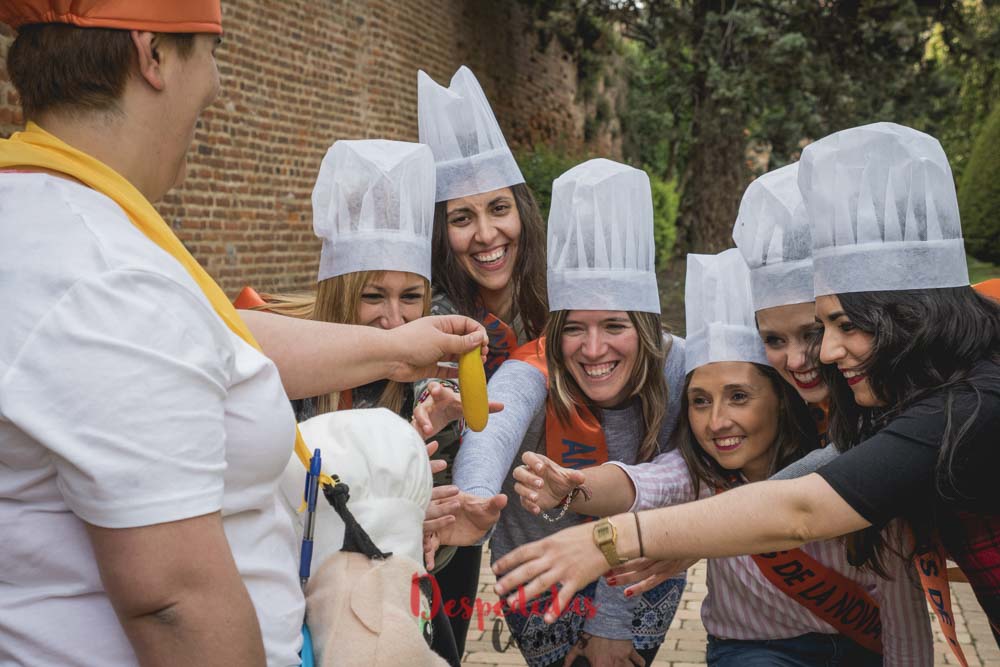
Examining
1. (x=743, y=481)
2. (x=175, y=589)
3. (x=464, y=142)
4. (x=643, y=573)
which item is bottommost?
(x=643, y=573)

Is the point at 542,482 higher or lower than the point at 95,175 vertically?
lower

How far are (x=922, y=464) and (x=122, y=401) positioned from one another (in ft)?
5.32

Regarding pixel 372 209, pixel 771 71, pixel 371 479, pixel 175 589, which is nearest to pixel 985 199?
pixel 771 71

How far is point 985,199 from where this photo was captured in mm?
15070

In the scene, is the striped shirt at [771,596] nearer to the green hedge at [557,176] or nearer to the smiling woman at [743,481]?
the smiling woman at [743,481]

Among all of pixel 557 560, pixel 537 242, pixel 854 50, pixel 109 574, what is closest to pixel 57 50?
pixel 109 574

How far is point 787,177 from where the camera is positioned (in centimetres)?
308

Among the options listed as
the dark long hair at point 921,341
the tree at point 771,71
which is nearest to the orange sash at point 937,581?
the dark long hair at point 921,341

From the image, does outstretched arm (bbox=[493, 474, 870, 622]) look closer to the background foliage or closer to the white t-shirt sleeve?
the white t-shirt sleeve

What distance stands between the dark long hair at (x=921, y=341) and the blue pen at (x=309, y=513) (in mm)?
1332


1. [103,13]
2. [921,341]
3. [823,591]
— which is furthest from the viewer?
[823,591]

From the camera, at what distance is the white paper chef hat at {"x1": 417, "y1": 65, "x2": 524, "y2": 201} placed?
155 inches

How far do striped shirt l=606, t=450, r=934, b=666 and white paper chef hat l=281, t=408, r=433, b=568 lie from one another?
1355mm

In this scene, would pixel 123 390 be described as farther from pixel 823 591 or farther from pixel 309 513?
pixel 823 591
